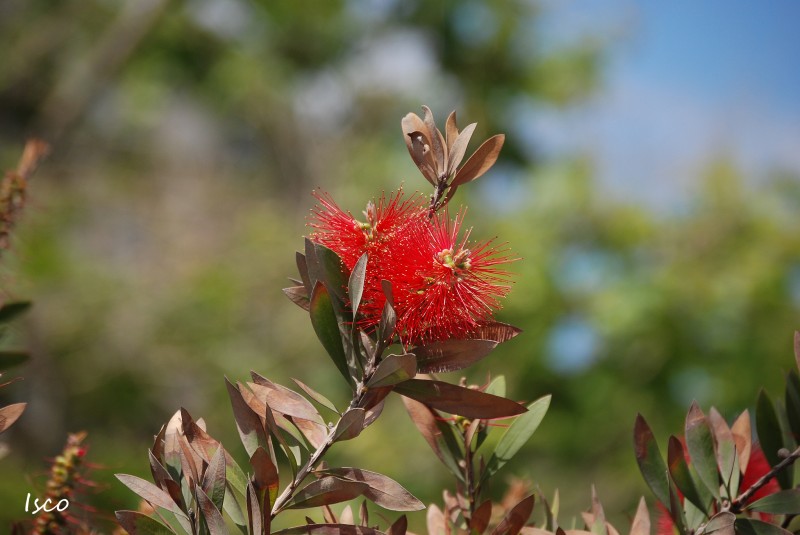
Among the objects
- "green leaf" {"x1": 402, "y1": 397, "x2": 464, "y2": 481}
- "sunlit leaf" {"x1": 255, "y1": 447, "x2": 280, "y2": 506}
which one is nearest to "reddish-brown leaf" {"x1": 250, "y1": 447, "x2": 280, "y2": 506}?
"sunlit leaf" {"x1": 255, "y1": 447, "x2": 280, "y2": 506}

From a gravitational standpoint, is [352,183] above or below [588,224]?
above

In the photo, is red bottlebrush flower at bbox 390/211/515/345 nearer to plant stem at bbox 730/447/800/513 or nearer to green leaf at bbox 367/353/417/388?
green leaf at bbox 367/353/417/388

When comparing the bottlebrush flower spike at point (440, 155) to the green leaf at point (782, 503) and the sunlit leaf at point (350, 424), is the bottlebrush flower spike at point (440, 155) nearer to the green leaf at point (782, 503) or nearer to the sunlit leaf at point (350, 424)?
the sunlit leaf at point (350, 424)

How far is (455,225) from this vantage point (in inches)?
15.6

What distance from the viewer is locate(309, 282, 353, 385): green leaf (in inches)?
14.3

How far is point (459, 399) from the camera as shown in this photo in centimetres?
37

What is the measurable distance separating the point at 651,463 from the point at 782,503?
0.06 m

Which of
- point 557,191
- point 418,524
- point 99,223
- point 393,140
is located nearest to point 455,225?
point 418,524

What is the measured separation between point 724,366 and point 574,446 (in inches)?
24.4

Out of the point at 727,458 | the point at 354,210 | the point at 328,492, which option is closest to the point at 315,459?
the point at 328,492

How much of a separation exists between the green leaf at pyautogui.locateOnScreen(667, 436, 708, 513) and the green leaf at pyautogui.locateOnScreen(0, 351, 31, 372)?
43cm

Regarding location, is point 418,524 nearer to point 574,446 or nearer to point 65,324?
point 574,446

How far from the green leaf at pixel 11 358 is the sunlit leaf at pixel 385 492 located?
0.93 feet

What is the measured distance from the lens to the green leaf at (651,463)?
0.41 metres
